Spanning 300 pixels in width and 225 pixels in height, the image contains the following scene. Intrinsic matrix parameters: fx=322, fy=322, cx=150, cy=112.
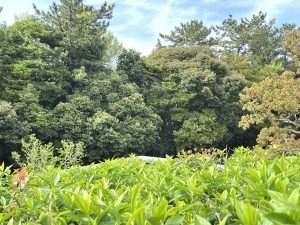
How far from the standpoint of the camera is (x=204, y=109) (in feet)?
56.4

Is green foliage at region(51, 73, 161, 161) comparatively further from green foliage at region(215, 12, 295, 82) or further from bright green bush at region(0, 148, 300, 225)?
bright green bush at region(0, 148, 300, 225)

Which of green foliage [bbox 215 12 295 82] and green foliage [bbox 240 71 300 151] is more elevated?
green foliage [bbox 215 12 295 82]

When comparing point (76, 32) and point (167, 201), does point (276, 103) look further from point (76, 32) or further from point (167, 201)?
point (76, 32)

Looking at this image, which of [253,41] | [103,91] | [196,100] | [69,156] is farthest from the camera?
[253,41]

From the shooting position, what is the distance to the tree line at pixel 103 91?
13.2 m

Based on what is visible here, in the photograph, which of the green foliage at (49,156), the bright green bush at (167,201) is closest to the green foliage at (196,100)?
the green foliage at (49,156)

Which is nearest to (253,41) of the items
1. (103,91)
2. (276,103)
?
(103,91)

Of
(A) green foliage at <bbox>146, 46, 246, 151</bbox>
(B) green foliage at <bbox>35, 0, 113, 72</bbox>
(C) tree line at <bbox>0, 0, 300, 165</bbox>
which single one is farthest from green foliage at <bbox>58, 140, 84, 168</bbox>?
(A) green foliage at <bbox>146, 46, 246, 151</bbox>

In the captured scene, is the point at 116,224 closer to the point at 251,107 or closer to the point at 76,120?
the point at 251,107

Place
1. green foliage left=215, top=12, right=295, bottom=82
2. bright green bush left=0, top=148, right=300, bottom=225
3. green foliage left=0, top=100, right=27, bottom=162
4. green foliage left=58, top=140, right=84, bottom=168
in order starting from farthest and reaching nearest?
green foliage left=215, top=12, right=295, bottom=82 < green foliage left=0, top=100, right=27, bottom=162 < green foliage left=58, top=140, right=84, bottom=168 < bright green bush left=0, top=148, right=300, bottom=225

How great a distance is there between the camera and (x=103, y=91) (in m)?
14.8

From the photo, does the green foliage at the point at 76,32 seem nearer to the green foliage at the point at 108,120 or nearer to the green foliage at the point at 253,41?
the green foliage at the point at 108,120

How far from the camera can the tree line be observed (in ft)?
43.2

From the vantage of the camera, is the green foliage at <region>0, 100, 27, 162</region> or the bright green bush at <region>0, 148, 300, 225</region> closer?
the bright green bush at <region>0, 148, 300, 225</region>
